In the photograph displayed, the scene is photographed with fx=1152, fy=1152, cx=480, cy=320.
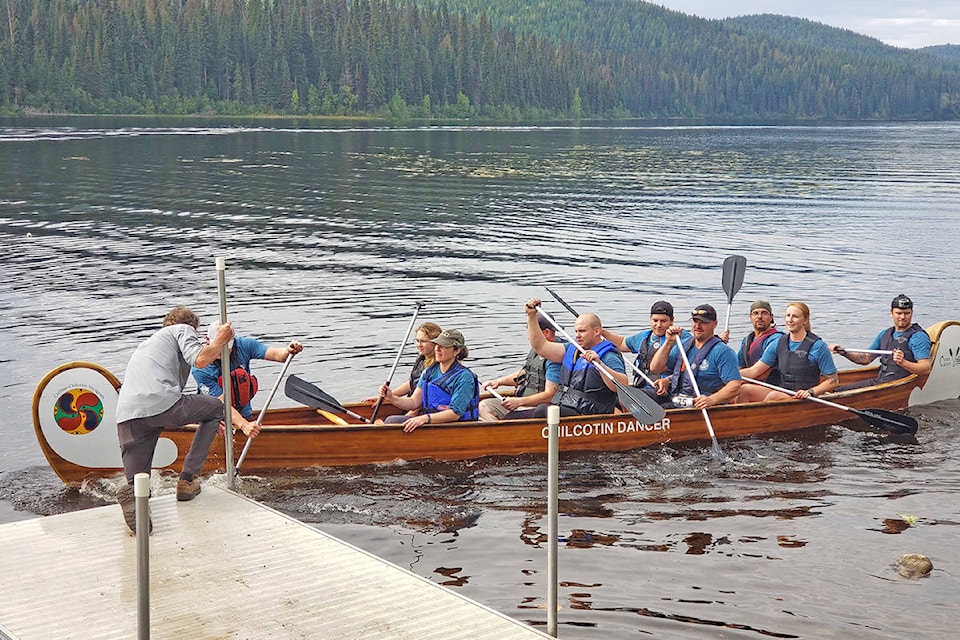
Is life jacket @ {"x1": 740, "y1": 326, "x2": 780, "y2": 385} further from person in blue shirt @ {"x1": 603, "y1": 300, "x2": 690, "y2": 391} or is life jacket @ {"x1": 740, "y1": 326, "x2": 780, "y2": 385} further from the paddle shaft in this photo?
the paddle shaft

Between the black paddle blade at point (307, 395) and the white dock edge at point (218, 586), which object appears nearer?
the white dock edge at point (218, 586)

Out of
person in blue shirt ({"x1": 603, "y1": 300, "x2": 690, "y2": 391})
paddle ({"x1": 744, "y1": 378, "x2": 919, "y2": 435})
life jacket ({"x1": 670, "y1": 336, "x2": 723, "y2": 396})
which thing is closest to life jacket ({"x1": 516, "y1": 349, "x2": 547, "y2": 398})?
person in blue shirt ({"x1": 603, "y1": 300, "x2": 690, "y2": 391})

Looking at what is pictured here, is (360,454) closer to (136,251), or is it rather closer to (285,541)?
(285,541)

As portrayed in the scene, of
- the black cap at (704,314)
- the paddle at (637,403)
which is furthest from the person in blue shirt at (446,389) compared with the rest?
the black cap at (704,314)

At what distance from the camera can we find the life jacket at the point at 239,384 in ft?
42.3

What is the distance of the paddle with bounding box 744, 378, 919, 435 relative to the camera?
607 inches

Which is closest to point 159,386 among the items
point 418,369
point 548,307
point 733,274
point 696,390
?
point 418,369

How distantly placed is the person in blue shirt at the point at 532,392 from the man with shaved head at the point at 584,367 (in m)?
0.11

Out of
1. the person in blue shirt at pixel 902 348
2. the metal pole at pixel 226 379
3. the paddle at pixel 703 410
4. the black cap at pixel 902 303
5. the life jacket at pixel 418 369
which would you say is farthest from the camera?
the person in blue shirt at pixel 902 348

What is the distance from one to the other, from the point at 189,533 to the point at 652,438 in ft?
22.2

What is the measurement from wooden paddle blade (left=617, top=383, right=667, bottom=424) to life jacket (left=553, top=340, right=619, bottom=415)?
571 mm

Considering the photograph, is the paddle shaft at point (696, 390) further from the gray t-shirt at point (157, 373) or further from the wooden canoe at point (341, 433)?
the gray t-shirt at point (157, 373)

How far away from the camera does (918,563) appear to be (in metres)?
10.6

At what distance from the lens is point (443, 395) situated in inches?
541
